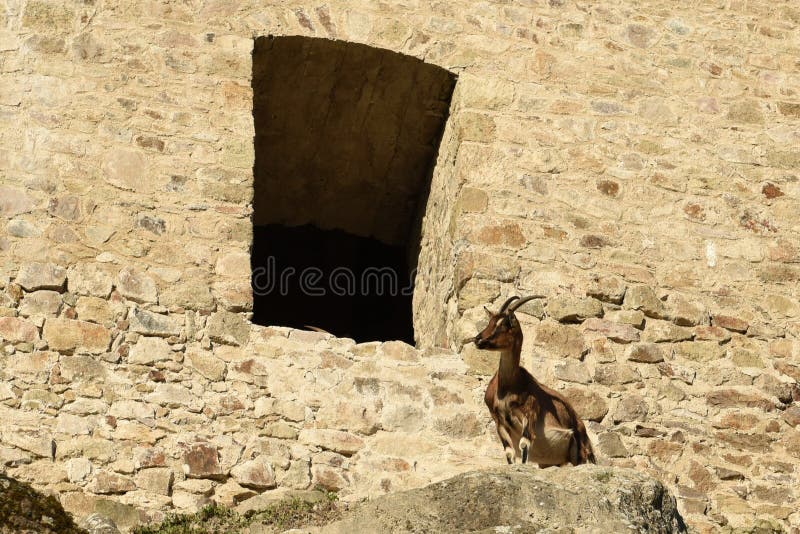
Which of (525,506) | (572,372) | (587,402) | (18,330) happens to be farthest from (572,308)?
(18,330)

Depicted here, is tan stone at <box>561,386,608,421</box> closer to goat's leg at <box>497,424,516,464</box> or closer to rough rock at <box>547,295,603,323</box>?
rough rock at <box>547,295,603,323</box>

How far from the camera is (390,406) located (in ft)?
23.9

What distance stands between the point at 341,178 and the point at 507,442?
9.58 ft

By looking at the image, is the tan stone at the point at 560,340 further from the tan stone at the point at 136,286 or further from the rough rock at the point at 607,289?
the tan stone at the point at 136,286

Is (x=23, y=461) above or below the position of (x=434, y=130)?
below

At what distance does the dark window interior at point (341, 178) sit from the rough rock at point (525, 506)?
3.18m

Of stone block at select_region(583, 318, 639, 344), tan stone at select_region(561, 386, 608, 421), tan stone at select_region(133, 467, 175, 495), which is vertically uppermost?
stone block at select_region(583, 318, 639, 344)

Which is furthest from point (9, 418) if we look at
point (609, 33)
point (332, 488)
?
point (609, 33)

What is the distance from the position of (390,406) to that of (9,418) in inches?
68.9

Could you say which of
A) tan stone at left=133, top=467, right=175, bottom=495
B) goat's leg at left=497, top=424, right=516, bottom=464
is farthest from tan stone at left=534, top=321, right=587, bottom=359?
tan stone at left=133, top=467, right=175, bottom=495

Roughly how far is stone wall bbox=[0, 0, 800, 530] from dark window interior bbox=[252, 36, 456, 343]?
0.65 feet

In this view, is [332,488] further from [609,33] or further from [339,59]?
[609,33]

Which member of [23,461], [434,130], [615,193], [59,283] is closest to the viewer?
[23,461]

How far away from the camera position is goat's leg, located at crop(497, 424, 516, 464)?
6.66 meters
